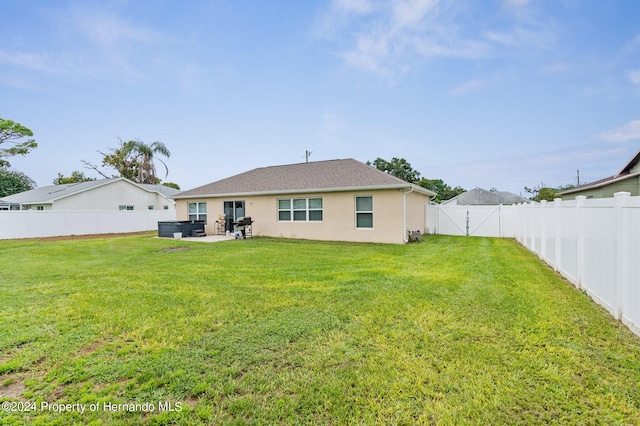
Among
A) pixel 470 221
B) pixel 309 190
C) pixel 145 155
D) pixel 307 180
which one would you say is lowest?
pixel 470 221

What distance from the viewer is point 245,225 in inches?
591

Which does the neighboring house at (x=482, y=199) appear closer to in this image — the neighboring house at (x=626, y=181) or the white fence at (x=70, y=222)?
the neighboring house at (x=626, y=181)

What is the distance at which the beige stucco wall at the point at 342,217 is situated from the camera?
499 inches

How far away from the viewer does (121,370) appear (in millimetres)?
2850

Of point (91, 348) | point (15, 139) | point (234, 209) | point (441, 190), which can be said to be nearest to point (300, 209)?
point (234, 209)

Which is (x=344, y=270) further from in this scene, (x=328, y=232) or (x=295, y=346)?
(x=328, y=232)

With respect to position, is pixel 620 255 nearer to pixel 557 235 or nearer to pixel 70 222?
pixel 557 235

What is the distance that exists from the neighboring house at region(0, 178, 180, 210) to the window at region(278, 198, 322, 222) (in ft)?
38.2

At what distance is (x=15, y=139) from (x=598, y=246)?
39.4 metres

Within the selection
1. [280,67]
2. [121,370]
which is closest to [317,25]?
[280,67]

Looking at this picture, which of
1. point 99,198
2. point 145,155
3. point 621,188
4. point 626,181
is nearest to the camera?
point 626,181

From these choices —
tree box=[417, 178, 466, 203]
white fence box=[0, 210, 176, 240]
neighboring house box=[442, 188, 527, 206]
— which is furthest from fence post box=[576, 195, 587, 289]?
tree box=[417, 178, 466, 203]

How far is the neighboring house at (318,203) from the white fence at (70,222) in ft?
22.7

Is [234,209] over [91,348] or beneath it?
over
